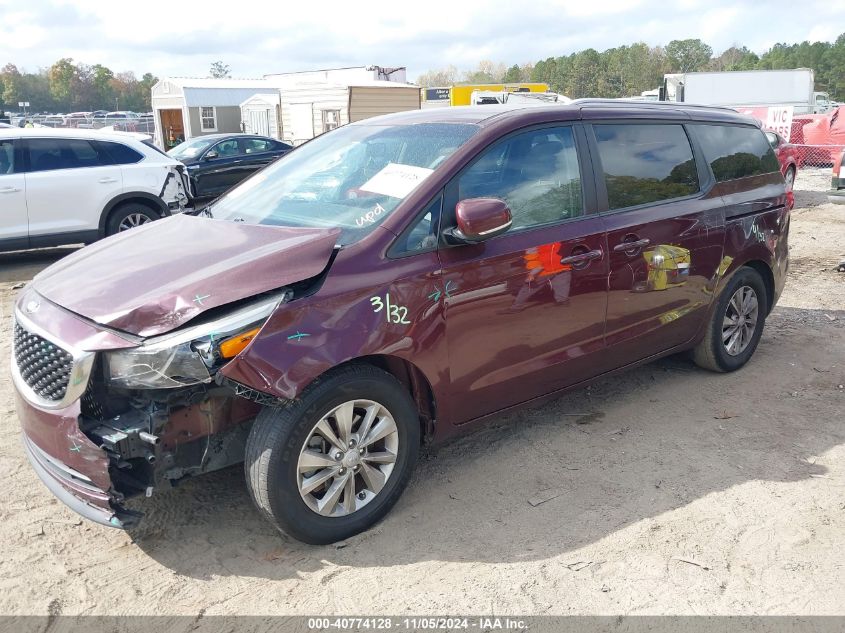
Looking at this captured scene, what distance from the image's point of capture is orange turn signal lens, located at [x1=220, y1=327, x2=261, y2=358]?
9.11ft

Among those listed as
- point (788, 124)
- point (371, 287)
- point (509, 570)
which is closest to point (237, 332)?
point (371, 287)

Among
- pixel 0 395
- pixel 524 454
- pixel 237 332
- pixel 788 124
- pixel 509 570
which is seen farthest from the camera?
pixel 788 124

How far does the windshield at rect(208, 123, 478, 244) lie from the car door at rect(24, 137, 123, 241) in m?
5.86

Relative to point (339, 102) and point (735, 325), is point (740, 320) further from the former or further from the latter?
point (339, 102)

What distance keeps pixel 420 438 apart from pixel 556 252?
1.21 metres

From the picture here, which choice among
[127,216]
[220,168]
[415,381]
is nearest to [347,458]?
[415,381]

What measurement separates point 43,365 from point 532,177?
2.50 meters

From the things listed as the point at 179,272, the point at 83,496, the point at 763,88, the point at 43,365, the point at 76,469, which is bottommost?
the point at 83,496

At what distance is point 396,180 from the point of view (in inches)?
138

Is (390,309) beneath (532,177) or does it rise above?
beneath

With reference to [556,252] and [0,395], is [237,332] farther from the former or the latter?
[0,395]

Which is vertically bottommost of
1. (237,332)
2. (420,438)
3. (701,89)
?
(420,438)

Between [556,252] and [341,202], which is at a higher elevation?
[341,202]

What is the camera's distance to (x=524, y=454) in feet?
13.3
